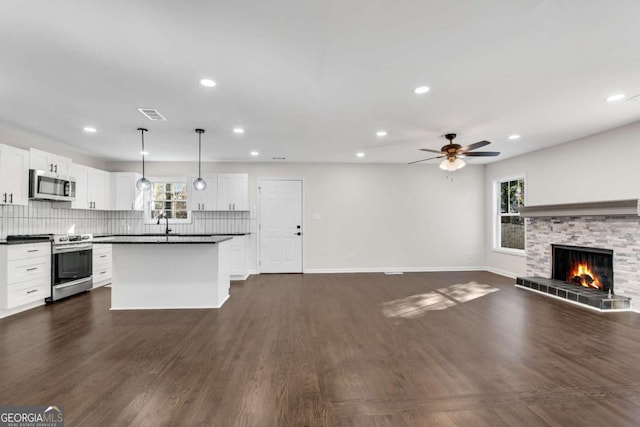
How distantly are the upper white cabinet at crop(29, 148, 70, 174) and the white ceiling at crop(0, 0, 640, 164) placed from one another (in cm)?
36

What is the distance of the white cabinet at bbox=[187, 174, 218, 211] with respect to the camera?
675cm

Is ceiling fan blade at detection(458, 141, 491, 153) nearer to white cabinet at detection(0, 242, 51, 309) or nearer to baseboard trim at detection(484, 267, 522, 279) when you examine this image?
baseboard trim at detection(484, 267, 522, 279)

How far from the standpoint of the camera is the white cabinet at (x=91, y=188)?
221 inches

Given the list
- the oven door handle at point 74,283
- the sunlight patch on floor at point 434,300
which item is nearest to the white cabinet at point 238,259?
the oven door handle at point 74,283

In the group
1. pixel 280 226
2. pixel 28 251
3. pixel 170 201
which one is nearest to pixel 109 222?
pixel 170 201

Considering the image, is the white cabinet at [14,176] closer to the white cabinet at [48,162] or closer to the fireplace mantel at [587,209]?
the white cabinet at [48,162]

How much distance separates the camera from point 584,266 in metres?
5.09

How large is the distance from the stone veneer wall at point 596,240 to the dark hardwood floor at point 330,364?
577 millimetres

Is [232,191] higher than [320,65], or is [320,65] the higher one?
[320,65]

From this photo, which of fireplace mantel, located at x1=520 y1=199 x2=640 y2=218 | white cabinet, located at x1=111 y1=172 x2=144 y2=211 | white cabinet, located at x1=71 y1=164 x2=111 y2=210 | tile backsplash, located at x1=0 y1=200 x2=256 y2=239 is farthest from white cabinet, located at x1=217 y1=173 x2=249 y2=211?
fireplace mantel, located at x1=520 y1=199 x2=640 y2=218

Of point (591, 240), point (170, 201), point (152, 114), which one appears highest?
point (152, 114)

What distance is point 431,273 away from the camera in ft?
23.3

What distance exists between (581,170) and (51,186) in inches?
339

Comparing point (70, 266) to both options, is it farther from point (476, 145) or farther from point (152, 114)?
point (476, 145)
